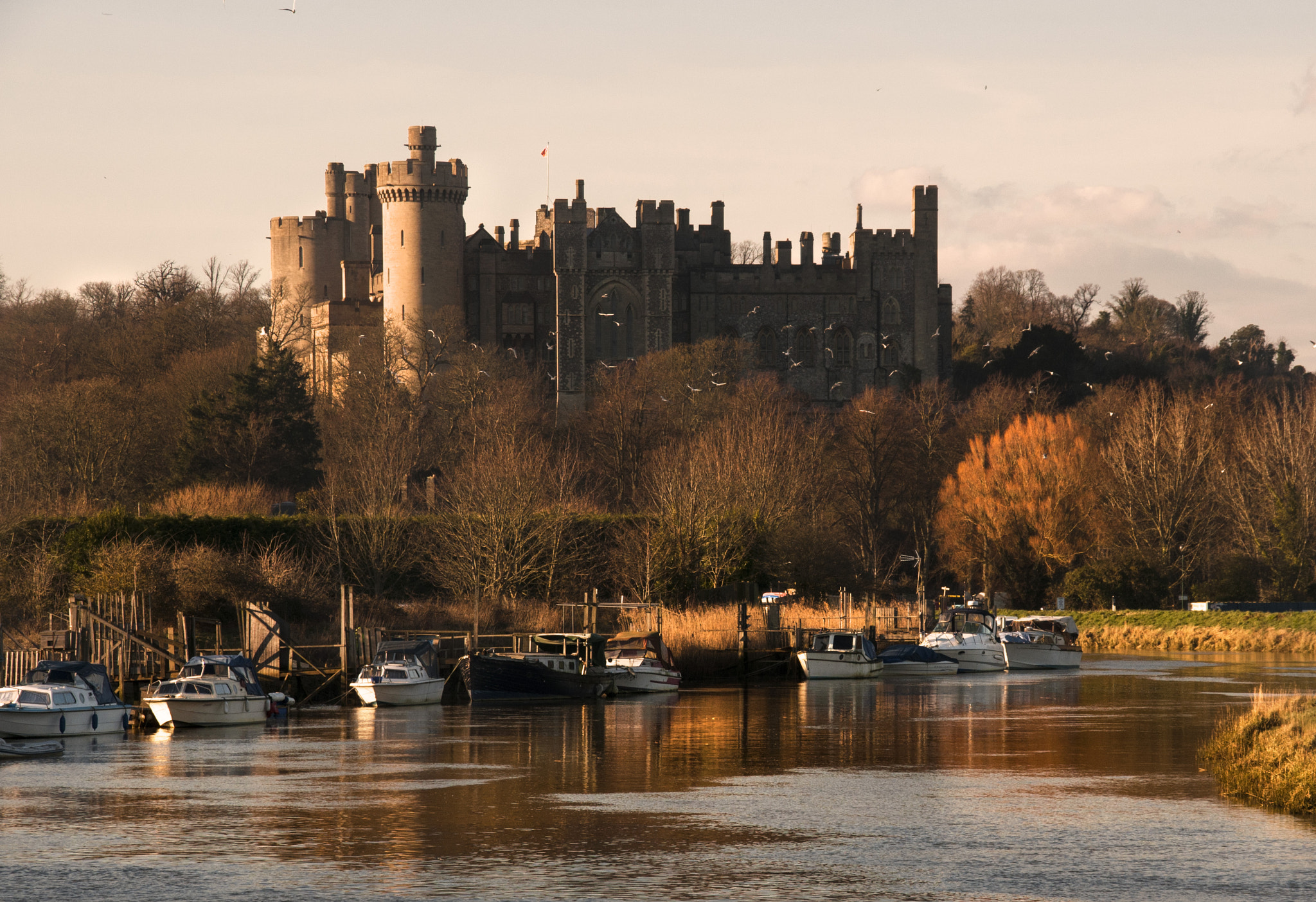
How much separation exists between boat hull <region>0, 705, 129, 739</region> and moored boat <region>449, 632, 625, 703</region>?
11.1m

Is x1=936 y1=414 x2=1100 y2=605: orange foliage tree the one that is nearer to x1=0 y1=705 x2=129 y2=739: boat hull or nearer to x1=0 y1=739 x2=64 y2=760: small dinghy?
x1=0 y1=705 x2=129 y2=739: boat hull

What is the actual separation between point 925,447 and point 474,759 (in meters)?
64.7

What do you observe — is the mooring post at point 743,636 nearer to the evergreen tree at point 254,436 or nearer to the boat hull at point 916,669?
the boat hull at point 916,669

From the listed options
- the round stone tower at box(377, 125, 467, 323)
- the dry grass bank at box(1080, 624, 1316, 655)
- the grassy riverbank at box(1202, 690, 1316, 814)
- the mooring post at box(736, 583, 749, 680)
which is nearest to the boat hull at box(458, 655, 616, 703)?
the mooring post at box(736, 583, 749, 680)

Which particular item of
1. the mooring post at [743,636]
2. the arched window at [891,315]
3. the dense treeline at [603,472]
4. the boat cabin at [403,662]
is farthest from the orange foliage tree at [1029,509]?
the boat cabin at [403,662]

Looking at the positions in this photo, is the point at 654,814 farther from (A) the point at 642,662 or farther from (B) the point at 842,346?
(B) the point at 842,346

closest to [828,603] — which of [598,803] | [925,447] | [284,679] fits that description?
[284,679]

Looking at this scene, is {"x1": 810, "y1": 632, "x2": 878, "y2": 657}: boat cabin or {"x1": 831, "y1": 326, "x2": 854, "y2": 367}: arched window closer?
{"x1": 810, "y1": 632, "x2": 878, "y2": 657}: boat cabin

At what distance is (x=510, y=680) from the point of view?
44188mm

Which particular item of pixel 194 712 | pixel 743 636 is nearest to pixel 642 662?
pixel 743 636

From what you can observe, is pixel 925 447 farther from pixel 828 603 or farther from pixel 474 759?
pixel 474 759

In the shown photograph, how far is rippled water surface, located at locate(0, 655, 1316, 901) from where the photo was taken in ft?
59.0

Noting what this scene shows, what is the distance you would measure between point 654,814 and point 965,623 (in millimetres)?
39271

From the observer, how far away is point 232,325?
10269cm
